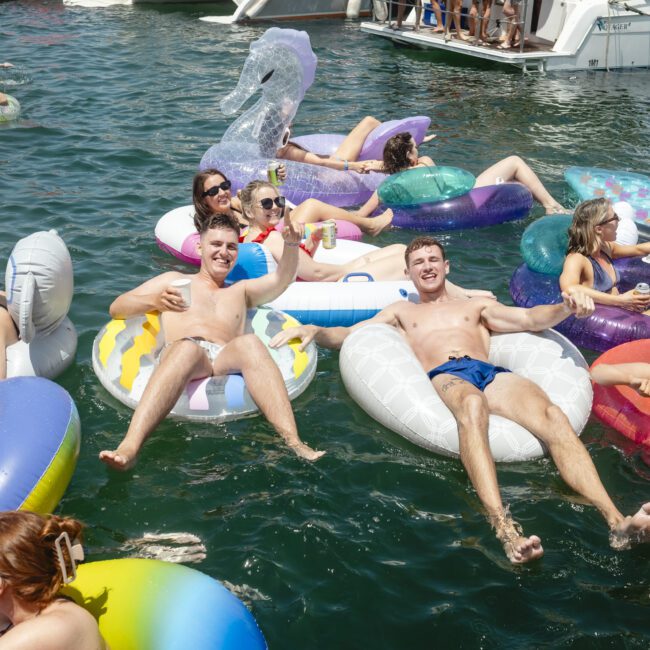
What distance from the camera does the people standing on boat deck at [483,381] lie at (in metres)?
4.52

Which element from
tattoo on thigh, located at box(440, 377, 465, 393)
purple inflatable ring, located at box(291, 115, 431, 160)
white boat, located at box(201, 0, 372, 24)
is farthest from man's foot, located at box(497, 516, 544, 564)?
white boat, located at box(201, 0, 372, 24)

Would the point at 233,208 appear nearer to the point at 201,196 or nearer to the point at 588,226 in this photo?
the point at 201,196

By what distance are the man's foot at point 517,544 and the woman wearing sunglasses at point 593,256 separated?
7.79 ft

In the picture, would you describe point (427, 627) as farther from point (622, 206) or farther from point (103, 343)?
point (622, 206)

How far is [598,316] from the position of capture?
6305mm

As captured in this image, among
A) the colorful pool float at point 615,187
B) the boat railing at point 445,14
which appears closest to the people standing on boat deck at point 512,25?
the boat railing at point 445,14

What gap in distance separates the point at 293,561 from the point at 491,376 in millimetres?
1728

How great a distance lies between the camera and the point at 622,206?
7.65 meters

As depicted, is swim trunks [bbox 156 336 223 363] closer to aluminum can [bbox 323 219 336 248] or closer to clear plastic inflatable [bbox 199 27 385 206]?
aluminum can [bbox 323 219 336 248]

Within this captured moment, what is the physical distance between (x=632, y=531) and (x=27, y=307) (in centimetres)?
363

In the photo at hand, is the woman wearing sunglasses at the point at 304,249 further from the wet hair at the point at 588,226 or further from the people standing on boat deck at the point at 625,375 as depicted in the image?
the people standing on boat deck at the point at 625,375

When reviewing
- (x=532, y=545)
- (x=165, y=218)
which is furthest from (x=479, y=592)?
(x=165, y=218)

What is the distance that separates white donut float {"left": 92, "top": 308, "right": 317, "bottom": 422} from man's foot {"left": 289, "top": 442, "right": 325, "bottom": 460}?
1.46 ft

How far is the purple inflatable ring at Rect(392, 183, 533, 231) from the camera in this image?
28.0ft
